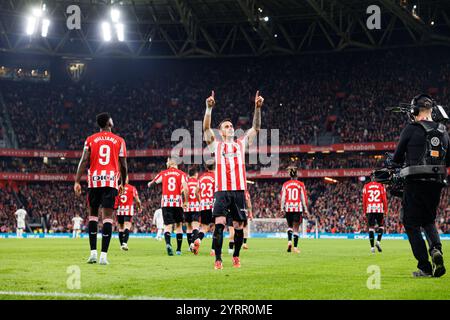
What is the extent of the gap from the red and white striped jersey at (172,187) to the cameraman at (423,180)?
9109 mm

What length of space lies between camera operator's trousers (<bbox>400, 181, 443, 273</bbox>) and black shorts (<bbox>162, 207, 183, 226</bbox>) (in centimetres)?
943

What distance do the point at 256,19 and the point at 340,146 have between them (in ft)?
42.8

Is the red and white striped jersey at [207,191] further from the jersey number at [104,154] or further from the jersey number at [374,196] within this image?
the jersey number at [104,154]

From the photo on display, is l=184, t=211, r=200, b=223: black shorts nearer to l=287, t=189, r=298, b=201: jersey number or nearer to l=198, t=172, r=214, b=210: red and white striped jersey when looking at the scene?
l=198, t=172, r=214, b=210: red and white striped jersey

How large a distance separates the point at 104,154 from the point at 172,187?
626 centimetres

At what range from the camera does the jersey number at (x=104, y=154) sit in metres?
12.1

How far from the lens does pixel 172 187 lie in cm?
1828

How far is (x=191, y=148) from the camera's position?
56469 mm

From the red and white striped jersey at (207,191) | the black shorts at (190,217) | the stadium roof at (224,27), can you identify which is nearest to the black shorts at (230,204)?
the red and white striped jersey at (207,191)

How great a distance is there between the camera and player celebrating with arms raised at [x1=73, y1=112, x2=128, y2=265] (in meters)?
11.9

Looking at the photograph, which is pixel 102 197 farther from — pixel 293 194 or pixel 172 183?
pixel 293 194

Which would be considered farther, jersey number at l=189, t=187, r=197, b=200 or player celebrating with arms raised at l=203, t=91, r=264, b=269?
jersey number at l=189, t=187, r=197, b=200

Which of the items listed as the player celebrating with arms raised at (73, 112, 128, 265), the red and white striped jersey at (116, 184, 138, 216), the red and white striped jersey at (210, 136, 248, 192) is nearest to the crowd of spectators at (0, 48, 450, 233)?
the red and white striped jersey at (116, 184, 138, 216)
